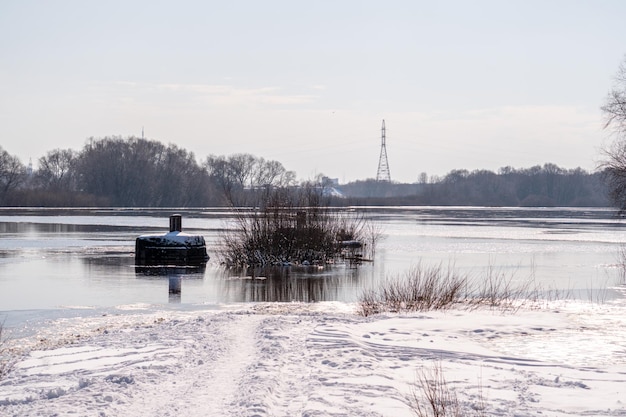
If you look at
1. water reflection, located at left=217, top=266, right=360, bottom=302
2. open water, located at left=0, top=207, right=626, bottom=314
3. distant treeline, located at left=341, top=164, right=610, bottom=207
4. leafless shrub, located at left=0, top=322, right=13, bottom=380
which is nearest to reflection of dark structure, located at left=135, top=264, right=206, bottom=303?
open water, located at left=0, top=207, right=626, bottom=314

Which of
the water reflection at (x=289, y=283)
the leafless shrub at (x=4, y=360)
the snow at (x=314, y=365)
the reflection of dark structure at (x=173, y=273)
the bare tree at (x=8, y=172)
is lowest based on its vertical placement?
the water reflection at (x=289, y=283)

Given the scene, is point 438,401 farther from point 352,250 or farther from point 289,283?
point 352,250

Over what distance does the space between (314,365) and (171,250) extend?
20.0 meters

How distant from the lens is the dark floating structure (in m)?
28.4

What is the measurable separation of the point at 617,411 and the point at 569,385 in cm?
103

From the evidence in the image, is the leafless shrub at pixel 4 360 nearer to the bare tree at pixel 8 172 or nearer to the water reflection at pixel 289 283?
the water reflection at pixel 289 283

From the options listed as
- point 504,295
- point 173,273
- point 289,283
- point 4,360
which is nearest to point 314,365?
point 4,360

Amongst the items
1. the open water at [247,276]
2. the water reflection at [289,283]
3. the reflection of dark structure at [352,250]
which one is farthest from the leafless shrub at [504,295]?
the reflection of dark structure at [352,250]

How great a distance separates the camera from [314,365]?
9492 millimetres

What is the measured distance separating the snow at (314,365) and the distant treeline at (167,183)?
6383 centimetres

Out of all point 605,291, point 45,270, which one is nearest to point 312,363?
point 605,291

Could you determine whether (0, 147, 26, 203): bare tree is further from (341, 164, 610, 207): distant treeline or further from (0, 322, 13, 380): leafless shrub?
(0, 322, 13, 380): leafless shrub

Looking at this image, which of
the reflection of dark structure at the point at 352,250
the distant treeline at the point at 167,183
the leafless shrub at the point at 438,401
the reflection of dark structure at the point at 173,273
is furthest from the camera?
the distant treeline at the point at 167,183

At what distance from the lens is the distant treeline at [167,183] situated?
11644 centimetres
